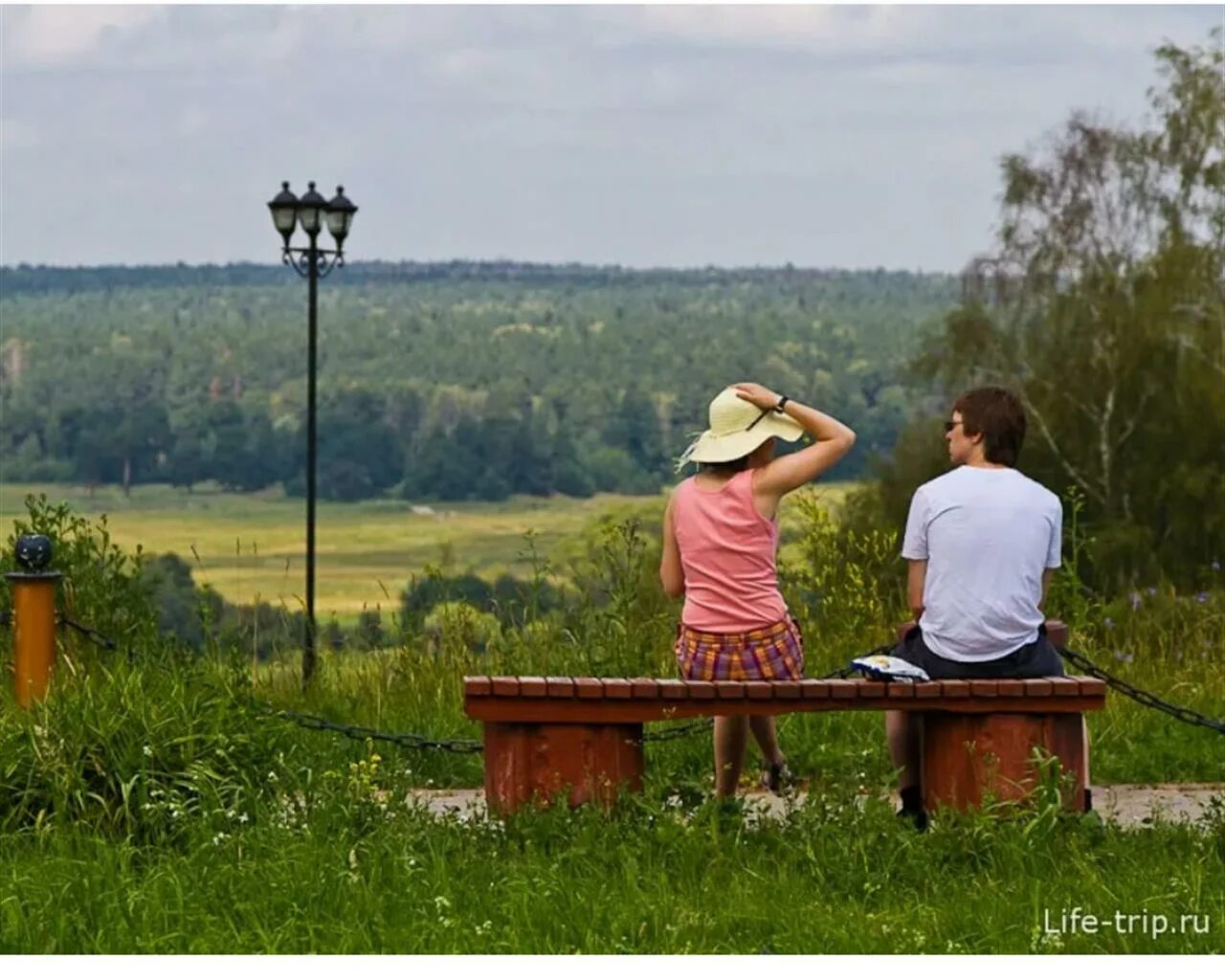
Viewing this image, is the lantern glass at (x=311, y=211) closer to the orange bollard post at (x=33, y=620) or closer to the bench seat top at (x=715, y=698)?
the orange bollard post at (x=33, y=620)

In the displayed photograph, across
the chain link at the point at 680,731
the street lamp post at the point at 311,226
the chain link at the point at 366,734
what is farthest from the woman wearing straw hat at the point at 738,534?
the street lamp post at the point at 311,226

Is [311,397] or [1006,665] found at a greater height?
[311,397]

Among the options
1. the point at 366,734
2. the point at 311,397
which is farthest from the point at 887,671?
the point at 311,397

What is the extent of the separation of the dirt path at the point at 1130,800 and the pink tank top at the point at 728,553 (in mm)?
624

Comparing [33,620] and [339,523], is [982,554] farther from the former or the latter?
[339,523]

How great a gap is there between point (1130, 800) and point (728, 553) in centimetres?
202

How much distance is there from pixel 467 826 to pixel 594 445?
9548cm

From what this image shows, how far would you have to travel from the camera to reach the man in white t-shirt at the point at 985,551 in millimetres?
6707

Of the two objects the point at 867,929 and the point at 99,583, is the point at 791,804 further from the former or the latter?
the point at 99,583

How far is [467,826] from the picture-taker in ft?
21.1

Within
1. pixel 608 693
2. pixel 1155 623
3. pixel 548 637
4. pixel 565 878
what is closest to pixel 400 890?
pixel 565 878

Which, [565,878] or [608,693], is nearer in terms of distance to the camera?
[565,878]

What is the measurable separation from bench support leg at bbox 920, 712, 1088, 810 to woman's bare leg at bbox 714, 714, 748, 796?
26.7 inches

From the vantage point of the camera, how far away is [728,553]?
686 cm
